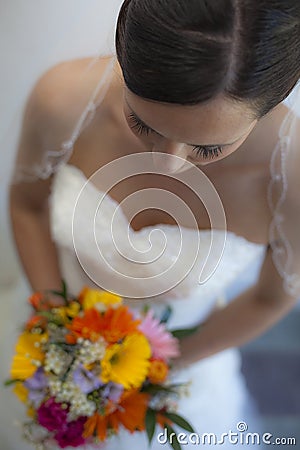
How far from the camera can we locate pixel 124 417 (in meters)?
0.71

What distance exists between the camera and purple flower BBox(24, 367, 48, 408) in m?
0.69

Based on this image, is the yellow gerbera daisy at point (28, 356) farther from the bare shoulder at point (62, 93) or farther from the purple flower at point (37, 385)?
the bare shoulder at point (62, 93)

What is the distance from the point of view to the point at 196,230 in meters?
0.77

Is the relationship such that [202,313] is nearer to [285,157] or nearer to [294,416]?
[294,416]

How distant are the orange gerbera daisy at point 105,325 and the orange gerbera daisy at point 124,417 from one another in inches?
2.6

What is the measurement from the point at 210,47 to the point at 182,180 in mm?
266

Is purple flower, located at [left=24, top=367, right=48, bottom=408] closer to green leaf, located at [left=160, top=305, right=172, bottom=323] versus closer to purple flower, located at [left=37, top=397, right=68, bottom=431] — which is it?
purple flower, located at [left=37, top=397, right=68, bottom=431]

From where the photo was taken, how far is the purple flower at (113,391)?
0.67 metres

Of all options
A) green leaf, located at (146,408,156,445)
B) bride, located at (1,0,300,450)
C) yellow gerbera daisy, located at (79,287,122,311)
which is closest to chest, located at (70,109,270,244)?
bride, located at (1,0,300,450)

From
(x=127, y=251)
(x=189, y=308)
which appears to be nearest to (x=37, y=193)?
(x=127, y=251)

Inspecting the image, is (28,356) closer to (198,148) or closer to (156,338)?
(156,338)

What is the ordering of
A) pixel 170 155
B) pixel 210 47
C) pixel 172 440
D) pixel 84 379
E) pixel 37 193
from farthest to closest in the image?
pixel 37 193, pixel 172 440, pixel 84 379, pixel 170 155, pixel 210 47

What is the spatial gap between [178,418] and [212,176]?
0.28m

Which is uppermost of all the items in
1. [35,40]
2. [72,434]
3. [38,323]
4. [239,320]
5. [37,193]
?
[35,40]
